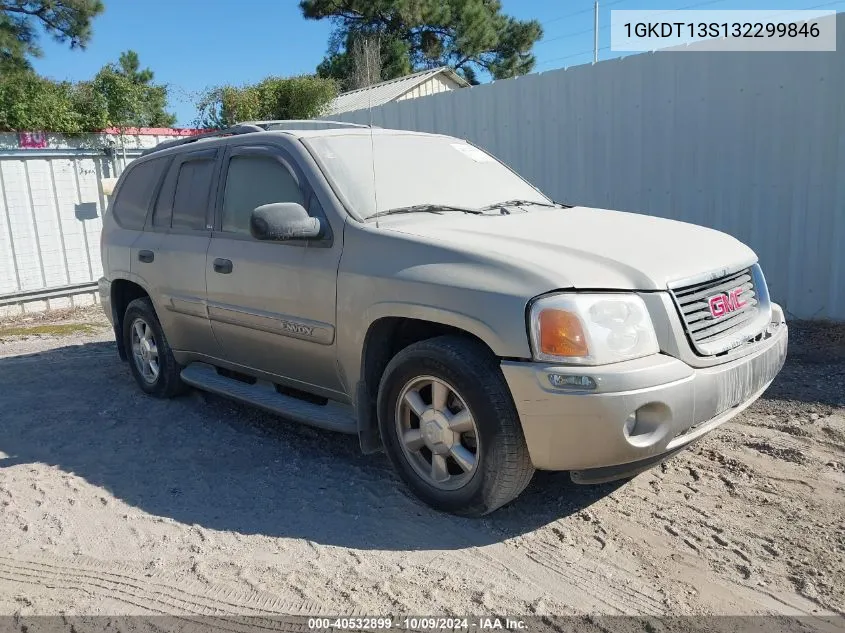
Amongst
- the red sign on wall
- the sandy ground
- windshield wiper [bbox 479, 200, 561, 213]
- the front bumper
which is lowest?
the sandy ground

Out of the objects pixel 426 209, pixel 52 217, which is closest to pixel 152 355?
pixel 426 209

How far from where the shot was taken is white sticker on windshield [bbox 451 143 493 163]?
16.1ft

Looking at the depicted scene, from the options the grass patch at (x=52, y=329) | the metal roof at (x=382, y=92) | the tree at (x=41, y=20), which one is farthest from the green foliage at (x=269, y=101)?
the grass patch at (x=52, y=329)

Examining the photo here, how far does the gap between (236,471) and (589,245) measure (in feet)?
7.85

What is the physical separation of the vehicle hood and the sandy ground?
1.16 metres

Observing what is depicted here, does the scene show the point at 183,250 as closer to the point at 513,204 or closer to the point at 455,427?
the point at 513,204

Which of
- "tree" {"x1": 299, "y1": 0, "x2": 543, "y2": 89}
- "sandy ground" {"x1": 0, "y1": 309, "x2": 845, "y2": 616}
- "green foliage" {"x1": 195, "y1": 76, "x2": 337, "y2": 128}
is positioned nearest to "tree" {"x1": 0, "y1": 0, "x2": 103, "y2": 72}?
"green foliage" {"x1": 195, "y1": 76, "x2": 337, "y2": 128}

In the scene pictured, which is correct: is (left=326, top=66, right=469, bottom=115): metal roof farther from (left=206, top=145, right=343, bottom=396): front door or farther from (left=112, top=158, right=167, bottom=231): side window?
(left=206, top=145, right=343, bottom=396): front door

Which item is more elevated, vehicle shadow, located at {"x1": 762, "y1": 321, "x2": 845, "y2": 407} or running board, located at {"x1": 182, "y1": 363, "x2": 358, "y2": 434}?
running board, located at {"x1": 182, "y1": 363, "x2": 358, "y2": 434}

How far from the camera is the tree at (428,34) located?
1147 inches

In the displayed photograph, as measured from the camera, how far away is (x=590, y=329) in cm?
304

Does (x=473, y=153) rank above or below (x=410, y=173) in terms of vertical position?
above

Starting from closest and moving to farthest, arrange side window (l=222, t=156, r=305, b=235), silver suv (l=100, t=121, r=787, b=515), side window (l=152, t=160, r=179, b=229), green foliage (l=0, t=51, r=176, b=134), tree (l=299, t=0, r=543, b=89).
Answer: silver suv (l=100, t=121, r=787, b=515), side window (l=222, t=156, r=305, b=235), side window (l=152, t=160, r=179, b=229), green foliage (l=0, t=51, r=176, b=134), tree (l=299, t=0, r=543, b=89)

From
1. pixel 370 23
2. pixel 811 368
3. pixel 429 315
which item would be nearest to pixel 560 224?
pixel 429 315
